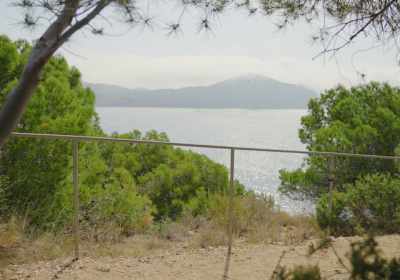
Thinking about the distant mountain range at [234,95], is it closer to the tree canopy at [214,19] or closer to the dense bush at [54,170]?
the dense bush at [54,170]

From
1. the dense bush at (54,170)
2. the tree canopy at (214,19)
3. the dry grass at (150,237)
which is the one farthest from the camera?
the dense bush at (54,170)

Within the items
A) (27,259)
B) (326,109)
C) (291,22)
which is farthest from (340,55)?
(326,109)

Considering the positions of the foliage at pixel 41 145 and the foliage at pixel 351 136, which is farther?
the foliage at pixel 351 136

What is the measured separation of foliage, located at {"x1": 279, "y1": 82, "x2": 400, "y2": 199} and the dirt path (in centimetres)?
903

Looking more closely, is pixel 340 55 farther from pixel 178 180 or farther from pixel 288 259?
pixel 178 180

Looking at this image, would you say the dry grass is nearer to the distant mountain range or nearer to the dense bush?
the dense bush

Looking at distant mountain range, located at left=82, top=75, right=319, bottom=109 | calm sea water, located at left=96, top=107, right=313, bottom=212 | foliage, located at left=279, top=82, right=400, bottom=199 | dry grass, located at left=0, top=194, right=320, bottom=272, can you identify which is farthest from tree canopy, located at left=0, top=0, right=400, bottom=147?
distant mountain range, located at left=82, top=75, right=319, bottom=109

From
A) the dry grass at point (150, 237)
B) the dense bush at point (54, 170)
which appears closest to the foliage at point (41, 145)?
the dense bush at point (54, 170)

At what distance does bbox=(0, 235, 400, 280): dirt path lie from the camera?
243cm

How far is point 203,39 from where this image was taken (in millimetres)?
2752

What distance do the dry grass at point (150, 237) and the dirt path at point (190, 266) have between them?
0.69ft

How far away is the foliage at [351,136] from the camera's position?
12.7 metres

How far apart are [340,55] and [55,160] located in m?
4.32

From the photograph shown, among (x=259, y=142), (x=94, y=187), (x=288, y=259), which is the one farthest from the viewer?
(x=259, y=142)
